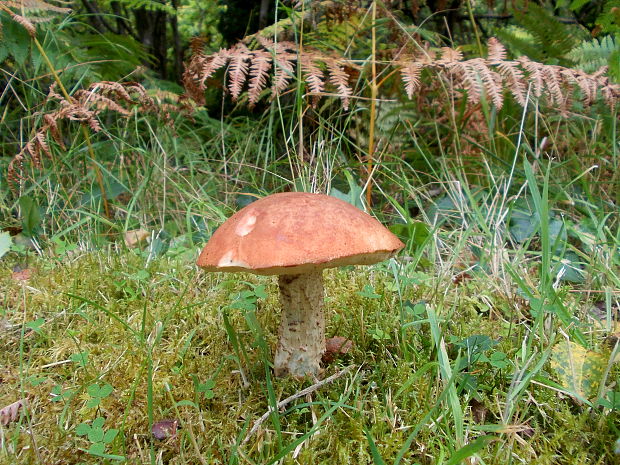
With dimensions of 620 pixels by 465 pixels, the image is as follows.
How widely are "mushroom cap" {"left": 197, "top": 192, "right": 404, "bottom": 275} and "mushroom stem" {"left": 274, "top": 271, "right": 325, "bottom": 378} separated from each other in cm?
23

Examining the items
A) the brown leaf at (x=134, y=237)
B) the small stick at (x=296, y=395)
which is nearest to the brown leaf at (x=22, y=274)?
the brown leaf at (x=134, y=237)

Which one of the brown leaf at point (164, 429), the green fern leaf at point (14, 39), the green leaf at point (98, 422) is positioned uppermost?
the green fern leaf at point (14, 39)

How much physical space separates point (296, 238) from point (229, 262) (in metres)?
0.20

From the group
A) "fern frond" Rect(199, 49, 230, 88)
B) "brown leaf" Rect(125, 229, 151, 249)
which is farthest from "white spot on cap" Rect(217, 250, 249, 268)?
"brown leaf" Rect(125, 229, 151, 249)

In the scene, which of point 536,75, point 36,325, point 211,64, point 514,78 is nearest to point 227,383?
point 36,325

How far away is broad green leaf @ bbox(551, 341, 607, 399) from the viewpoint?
141 centimetres

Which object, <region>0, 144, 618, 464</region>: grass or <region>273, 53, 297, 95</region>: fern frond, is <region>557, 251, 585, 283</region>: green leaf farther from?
<region>273, 53, 297, 95</region>: fern frond

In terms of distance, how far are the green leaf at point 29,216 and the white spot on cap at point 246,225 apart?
2.10 metres

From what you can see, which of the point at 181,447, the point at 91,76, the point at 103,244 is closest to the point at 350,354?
the point at 181,447

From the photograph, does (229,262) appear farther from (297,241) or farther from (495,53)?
(495,53)

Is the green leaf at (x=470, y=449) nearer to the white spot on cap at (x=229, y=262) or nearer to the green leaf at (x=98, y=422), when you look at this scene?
the white spot on cap at (x=229, y=262)

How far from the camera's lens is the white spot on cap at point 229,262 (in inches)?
45.5

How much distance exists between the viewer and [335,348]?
177 centimetres

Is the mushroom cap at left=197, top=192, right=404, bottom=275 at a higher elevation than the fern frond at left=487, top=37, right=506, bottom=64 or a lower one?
lower
